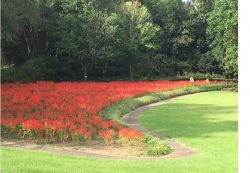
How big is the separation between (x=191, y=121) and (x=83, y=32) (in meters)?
21.1

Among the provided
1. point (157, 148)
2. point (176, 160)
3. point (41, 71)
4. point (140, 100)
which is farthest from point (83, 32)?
point (176, 160)

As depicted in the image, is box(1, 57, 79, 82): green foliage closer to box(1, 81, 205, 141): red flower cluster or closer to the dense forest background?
the dense forest background

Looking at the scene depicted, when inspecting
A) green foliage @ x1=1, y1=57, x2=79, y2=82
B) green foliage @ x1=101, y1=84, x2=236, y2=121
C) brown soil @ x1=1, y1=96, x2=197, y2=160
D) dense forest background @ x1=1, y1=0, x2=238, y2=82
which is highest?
dense forest background @ x1=1, y1=0, x2=238, y2=82

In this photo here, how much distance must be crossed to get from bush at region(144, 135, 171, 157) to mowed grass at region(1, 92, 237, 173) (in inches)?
31.5

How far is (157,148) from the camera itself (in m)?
9.88

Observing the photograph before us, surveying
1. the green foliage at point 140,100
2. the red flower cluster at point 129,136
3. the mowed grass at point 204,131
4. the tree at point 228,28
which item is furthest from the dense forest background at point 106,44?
the red flower cluster at point 129,136

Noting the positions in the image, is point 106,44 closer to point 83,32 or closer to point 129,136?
point 83,32

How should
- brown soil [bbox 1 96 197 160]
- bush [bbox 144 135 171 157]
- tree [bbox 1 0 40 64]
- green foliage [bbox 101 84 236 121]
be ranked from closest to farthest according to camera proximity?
brown soil [bbox 1 96 197 160], bush [bbox 144 135 171 157], green foliage [bbox 101 84 236 121], tree [bbox 1 0 40 64]

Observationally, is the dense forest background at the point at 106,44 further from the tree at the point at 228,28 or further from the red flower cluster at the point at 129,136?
the red flower cluster at the point at 129,136

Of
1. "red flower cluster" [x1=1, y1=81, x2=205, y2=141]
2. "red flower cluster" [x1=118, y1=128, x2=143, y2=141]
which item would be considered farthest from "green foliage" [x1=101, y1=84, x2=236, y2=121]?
"red flower cluster" [x1=118, y1=128, x2=143, y2=141]

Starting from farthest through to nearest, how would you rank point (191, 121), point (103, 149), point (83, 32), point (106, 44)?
point (106, 44) < point (83, 32) < point (191, 121) < point (103, 149)

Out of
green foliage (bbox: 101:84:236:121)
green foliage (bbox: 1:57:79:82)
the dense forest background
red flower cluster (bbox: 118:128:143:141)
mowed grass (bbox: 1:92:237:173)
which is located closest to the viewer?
mowed grass (bbox: 1:92:237:173)

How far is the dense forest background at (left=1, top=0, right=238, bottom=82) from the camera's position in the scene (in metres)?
32.8

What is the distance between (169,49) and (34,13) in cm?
2576
